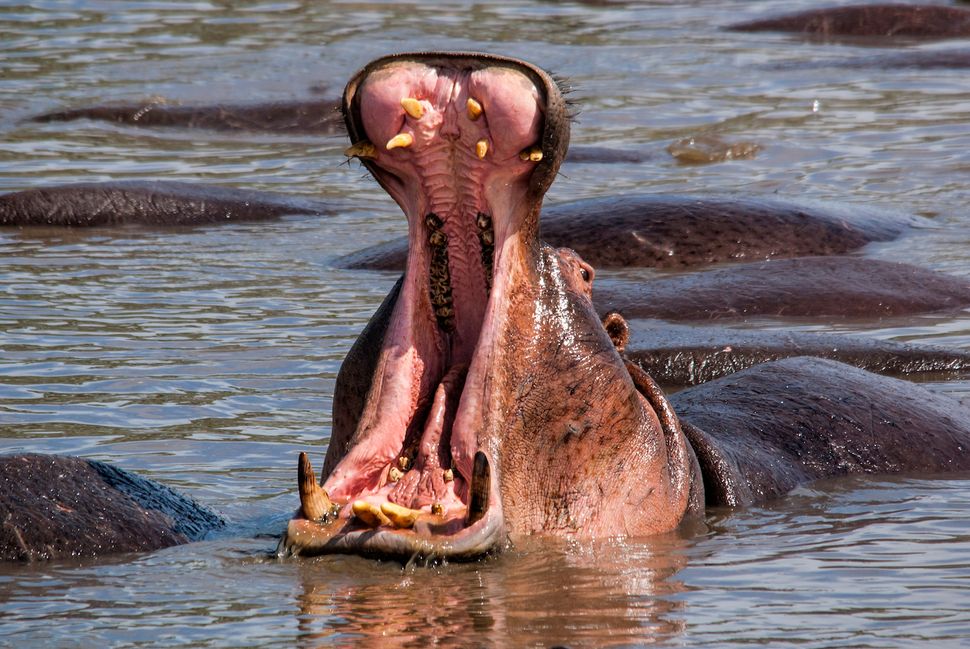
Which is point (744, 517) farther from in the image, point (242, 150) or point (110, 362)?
point (242, 150)

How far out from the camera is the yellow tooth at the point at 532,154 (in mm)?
4637

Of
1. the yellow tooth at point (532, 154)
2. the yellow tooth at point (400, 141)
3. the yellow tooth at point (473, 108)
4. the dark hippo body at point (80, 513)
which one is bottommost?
the dark hippo body at point (80, 513)

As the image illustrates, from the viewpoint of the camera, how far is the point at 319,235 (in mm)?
12391

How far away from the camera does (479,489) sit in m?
4.64

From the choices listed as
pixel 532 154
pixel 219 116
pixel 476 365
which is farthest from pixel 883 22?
pixel 532 154

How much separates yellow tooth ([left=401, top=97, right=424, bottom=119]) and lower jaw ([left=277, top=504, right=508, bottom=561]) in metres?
0.98

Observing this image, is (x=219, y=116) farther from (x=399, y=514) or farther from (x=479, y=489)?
(x=479, y=489)

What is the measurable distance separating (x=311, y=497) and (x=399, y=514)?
220mm

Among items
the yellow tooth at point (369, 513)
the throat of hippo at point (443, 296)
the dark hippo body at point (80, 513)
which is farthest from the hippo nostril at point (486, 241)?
the dark hippo body at point (80, 513)

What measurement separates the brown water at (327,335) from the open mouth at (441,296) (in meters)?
0.18

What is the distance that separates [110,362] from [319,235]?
4.11m

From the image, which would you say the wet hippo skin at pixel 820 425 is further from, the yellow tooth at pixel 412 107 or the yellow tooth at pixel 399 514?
the yellow tooth at pixel 412 107

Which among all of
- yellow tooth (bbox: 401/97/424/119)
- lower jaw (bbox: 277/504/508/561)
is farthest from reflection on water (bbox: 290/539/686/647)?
yellow tooth (bbox: 401/97/424/119)

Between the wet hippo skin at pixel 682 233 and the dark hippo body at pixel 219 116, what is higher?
the dark hippo body at pixel 219 116
